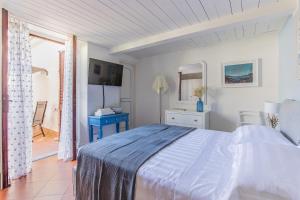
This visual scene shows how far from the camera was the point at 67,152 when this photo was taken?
2926 mm

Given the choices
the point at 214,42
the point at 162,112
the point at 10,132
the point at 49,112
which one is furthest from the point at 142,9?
the point at 49,112

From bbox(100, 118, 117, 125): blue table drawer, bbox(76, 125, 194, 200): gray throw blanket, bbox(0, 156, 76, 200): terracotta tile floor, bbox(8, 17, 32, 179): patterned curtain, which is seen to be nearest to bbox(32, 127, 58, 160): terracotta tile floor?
bbox(0, 156, 76, 200): terracotta tile floor

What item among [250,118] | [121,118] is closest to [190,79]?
[250,118]

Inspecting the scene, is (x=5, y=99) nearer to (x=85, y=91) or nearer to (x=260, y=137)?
(x=85, y=91)

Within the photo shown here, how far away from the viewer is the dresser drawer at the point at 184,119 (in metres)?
3.18

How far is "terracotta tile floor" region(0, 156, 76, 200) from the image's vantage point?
1.91m

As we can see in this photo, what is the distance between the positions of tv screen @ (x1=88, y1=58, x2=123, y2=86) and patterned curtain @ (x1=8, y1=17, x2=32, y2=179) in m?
1.07

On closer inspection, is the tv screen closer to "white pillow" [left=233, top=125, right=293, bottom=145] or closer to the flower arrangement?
the flower arrangement

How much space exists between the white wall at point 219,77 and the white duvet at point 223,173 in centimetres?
177

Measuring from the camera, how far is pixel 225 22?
2221 mm

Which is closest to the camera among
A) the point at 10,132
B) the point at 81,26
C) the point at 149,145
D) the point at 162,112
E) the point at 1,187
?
the point at 149,145

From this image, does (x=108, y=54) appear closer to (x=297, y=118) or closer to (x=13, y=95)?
(x=13, y=95)

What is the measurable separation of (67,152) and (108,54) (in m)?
2.15

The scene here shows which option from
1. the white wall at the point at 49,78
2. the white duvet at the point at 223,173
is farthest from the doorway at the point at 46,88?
the white duvet at the point at 223,173
